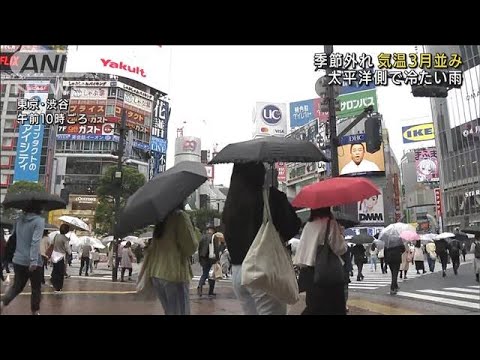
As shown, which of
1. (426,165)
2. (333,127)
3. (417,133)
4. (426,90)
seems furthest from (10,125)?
(417,133)

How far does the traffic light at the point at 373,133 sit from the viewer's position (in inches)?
286

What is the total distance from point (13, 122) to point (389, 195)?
156ft

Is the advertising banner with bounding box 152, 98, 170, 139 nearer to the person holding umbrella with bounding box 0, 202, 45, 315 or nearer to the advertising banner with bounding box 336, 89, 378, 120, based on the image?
the advertising banner with bounding box 336, 89, 378, 120

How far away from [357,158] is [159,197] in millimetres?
41265

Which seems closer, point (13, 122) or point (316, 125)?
point (13, 122)

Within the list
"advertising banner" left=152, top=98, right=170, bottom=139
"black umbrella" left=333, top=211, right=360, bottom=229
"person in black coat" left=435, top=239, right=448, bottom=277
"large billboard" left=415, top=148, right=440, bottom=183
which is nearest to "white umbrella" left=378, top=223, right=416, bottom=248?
"black umbrella" left=333, top=211, right=360, bottom=229

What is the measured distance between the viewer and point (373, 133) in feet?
23.9

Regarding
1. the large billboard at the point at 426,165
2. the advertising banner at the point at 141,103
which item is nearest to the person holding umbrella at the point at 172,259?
the advertising banner at the point at 141,103

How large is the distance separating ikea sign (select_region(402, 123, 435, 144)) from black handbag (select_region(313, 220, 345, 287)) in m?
48.1

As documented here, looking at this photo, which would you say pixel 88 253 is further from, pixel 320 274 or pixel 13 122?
pixel 320 274

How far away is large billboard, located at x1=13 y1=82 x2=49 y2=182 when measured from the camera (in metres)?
6.36
